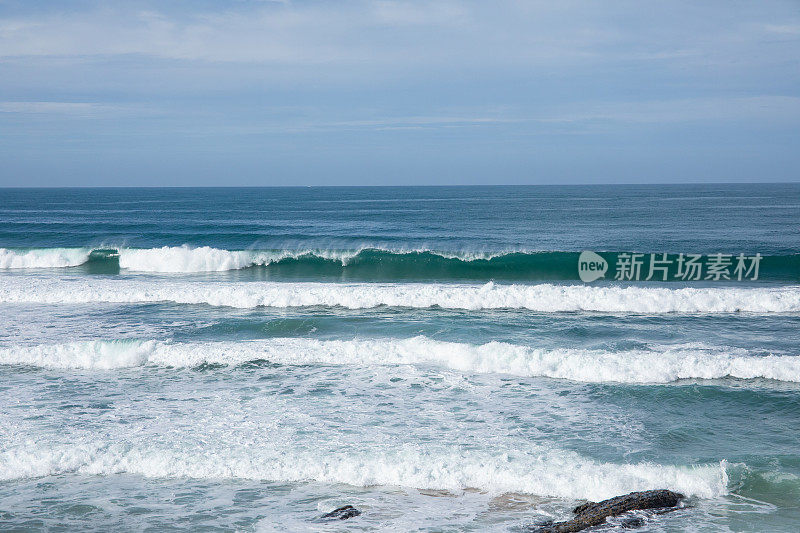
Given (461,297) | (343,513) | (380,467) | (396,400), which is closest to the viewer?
(343,513)

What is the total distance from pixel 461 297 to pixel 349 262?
795 centimetres

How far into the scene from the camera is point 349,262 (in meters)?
22.3

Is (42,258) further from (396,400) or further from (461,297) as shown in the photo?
(396,400)

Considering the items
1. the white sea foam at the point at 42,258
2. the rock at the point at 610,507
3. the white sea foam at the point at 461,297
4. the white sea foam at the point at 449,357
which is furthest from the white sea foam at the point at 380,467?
the white sea foam at the point at 42,258

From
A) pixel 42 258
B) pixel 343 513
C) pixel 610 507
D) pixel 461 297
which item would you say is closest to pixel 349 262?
pixel 461 297

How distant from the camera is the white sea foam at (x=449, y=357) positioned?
9523mm

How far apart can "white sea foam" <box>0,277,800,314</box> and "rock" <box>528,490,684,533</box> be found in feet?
30.5

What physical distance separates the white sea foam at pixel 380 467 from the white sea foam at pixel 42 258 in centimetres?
1935

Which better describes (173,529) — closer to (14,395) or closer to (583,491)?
(583,491)

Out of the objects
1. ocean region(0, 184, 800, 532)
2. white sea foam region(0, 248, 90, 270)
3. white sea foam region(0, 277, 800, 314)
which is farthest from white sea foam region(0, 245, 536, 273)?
white sea foam region(0, 277, 800, 314)

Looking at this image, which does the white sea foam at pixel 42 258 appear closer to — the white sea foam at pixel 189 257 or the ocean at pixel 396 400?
the white sea foam at pixel 189 257

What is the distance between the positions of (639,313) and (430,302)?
5263 millimetres

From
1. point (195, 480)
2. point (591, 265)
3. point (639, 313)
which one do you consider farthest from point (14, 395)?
point (591, 265)

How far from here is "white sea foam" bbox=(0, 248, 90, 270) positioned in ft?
77.3
